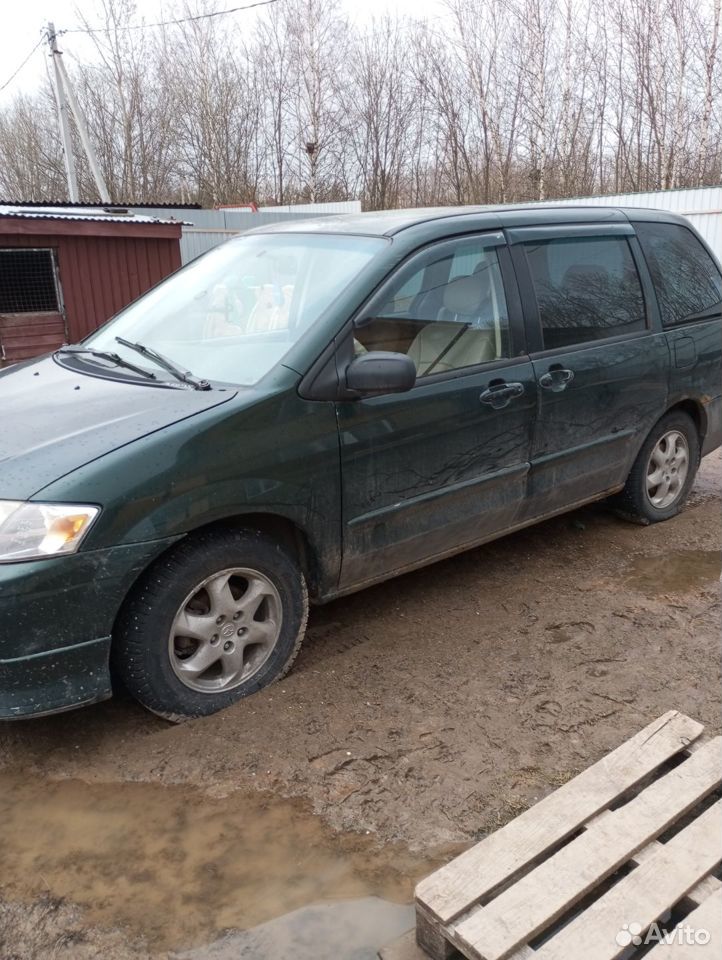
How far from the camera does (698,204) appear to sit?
1394cm

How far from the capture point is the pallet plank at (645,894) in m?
1.75

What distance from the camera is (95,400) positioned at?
9.21 feet

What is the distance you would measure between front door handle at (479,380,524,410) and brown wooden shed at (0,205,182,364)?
399 inches

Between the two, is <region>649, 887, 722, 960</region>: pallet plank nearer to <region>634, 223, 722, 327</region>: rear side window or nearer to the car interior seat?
the car interior seat

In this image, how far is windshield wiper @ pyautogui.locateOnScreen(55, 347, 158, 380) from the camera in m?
3.03

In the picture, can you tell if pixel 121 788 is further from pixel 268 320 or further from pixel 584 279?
pixel 584 279

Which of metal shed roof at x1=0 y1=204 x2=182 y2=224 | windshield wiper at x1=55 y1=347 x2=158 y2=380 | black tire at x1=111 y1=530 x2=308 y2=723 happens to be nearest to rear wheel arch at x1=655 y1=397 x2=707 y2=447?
black tire at x1=111 y1=530 x2=308 y2=723

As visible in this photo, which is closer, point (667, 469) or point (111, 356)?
point (111, 356)

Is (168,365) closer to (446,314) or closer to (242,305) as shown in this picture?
A: (242,305)

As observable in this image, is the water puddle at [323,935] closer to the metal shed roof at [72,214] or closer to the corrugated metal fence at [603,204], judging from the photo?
the corrugated metal fence at [603,204]

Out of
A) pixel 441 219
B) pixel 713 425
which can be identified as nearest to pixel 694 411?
pixel 713 425

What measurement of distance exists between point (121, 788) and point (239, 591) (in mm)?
782

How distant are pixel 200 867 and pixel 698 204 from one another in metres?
15.0

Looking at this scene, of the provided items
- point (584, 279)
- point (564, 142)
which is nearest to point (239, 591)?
point (584, 279)
